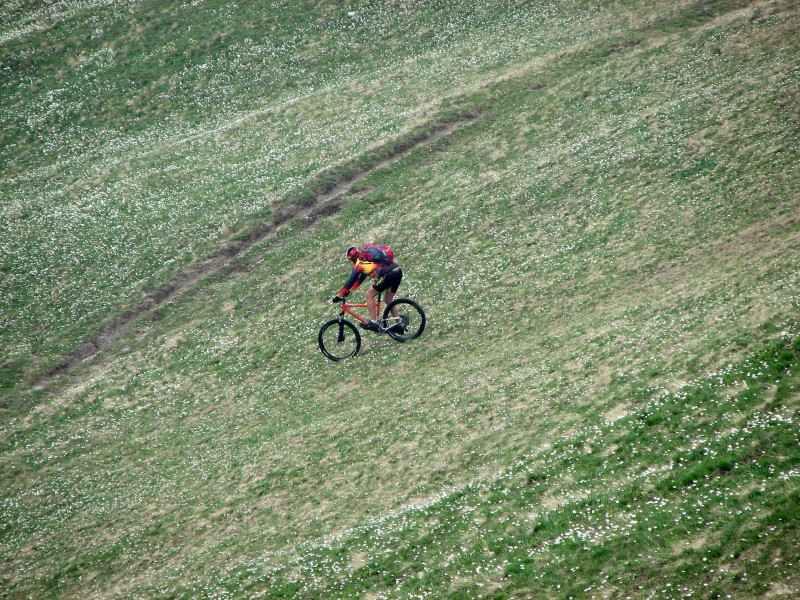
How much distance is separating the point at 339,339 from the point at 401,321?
2900 mm

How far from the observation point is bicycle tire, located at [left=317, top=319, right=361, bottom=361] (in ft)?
85.7

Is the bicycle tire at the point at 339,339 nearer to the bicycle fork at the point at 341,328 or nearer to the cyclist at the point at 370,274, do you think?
the bicycle fork at the point at 341,328

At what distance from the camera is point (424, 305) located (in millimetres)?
28188

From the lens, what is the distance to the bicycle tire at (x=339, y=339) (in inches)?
1028

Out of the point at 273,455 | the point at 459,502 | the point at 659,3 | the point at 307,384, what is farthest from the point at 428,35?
the point at 459,502

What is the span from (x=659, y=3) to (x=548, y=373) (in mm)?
44515

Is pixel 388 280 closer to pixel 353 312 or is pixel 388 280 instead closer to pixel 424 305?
pixel 353 312

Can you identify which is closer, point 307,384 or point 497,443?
point 497,443

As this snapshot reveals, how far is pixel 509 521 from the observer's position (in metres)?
14.7

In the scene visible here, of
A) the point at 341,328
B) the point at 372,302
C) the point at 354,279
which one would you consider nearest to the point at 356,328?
the point at 341,328

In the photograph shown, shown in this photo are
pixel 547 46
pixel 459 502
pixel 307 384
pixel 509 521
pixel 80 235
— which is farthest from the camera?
pixel 547 46

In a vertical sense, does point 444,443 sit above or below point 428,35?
below

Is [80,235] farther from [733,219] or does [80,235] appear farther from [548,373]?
[733,219]

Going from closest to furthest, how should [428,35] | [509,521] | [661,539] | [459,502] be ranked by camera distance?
[661,539]
[509,521]
[459,502]
[428,35]
